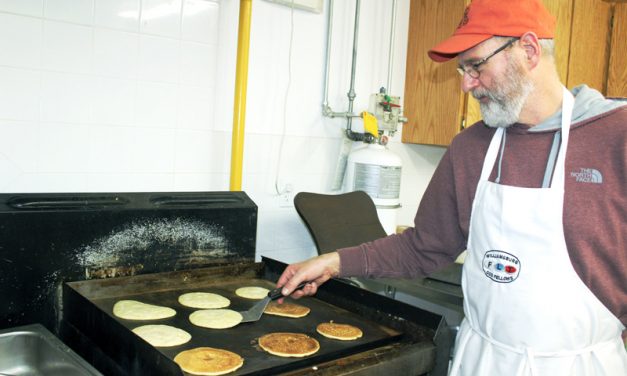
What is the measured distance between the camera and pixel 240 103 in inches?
93.5

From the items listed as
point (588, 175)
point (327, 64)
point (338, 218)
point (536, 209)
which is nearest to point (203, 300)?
point (338, 218)

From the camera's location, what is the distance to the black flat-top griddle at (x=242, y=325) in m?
1.38

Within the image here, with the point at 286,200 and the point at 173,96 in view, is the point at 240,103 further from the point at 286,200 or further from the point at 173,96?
the point at 286,200

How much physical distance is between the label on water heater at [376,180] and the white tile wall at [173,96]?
0.54ft

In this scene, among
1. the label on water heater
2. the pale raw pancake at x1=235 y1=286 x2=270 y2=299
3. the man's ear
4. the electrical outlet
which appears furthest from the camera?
the label on water heater

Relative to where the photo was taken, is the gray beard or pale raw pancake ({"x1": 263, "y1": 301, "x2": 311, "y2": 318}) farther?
pale raw pancake ({"x1": 263, "y1": 301, "x2": 311, "y2": 318})

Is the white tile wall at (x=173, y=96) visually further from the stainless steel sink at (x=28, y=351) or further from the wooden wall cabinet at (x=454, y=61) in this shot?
the stainless steel sink at (x=28, y=351)

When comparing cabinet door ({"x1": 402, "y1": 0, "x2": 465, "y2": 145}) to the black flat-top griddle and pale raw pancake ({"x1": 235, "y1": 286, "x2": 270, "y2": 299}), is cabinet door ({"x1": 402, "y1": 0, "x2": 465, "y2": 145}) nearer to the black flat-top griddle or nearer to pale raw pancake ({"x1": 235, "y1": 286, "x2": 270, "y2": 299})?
the black flat-top griddle

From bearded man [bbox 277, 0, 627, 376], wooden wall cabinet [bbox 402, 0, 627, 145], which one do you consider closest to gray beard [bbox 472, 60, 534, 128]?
bearded man [bbox 277, 0, 627, 376]

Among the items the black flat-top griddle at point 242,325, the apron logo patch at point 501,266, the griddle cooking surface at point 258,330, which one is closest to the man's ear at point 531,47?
the apron logo patch at point 501,266

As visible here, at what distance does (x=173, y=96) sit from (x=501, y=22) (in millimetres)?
1327

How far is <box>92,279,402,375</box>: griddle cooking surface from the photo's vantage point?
1452 millimetres

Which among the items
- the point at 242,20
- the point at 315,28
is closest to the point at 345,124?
the point at 315,28

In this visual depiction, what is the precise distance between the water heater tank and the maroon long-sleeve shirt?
100 cm
